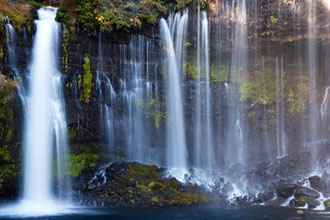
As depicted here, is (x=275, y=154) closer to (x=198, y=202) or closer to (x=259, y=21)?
(x=198, y=202)

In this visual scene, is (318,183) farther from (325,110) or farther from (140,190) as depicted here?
(140,190)

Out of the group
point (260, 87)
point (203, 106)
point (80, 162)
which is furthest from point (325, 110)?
point (80, 162)

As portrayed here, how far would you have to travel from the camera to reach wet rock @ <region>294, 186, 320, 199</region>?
11.2 metres

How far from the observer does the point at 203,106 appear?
49.9 feet

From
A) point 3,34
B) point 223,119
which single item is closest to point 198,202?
point 223,119

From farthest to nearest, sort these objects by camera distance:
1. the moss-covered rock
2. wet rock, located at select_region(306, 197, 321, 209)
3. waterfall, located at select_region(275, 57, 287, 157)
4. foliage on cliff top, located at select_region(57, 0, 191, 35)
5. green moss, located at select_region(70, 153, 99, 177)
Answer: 1. waterfall, located at select_region(275, 57, 287, 157)
2. foliage on cliff top, located at select_region(57, 0, 191, 35)
3. green moss, located at select_region(70, 153, 99, 177)
4. the moss-covered rock
5. wet rock, located at select_region(306, 197, 321, 209)

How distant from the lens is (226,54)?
51.1ft

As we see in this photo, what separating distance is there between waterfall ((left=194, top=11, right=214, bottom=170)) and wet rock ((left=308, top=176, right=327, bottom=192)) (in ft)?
16.0

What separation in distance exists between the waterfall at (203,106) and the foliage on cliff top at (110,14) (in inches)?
83.6

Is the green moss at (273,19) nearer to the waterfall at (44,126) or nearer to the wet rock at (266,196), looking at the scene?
the wet rock at (266,196)

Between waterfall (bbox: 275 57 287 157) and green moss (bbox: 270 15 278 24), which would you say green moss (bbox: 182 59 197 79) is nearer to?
green moss (bbox: 270 15 278 24)

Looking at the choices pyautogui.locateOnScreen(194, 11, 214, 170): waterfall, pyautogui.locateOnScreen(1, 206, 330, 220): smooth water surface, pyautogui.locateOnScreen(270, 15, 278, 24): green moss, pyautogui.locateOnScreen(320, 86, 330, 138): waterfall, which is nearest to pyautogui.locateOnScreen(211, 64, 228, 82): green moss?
pyautogui.locateOnScreen(194, 11, 214, 170): waterfall

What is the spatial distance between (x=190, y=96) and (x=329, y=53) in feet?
26.0

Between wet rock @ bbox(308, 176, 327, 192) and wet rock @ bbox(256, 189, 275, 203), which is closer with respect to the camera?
wet rock @ bbox(256, 189, 275, 203)
